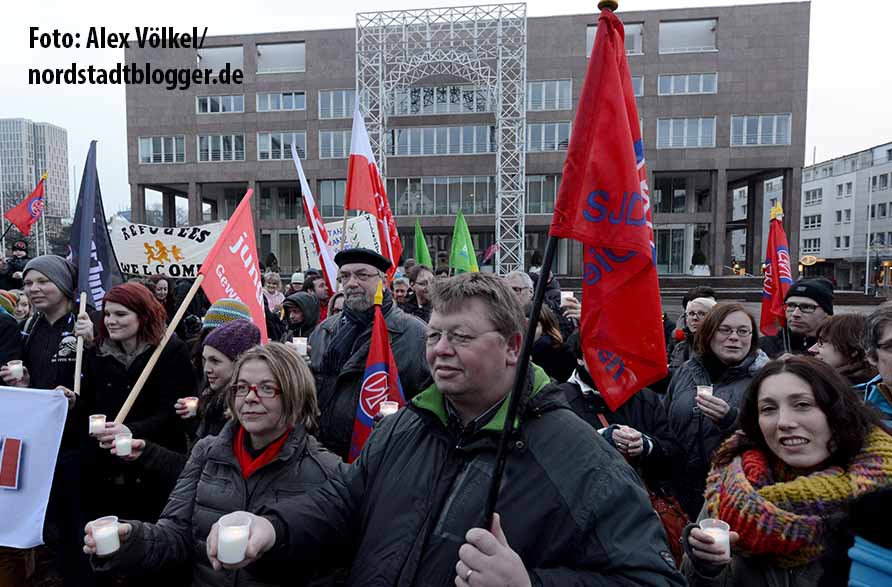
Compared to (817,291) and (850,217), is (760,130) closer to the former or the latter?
(817,291)

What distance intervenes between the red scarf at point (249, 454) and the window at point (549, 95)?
36.2m

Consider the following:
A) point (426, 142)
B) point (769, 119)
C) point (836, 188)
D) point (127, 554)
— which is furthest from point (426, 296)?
point (836, 188)

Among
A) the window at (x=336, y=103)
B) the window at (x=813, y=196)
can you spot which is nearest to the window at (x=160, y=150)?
the window at (x=336, y=103)

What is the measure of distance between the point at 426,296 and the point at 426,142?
102 ft

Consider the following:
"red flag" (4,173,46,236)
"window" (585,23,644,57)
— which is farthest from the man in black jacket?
"window" (585,23,644,57)

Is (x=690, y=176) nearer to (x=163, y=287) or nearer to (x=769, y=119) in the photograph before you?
(x=769, y=119)

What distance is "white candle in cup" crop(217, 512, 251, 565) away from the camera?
5.25ft

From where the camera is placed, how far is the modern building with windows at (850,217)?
57.6 metres

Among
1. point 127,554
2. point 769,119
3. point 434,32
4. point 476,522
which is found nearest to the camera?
A: point 476,522

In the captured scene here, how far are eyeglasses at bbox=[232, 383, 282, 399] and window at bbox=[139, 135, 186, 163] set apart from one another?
41.9 m

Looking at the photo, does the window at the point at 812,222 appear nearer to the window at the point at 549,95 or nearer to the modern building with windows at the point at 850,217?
the modern building with windows at the point at 850,217

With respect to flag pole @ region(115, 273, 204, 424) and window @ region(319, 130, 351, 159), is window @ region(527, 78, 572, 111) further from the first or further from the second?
flag pole @ region(115, 273, 204, 424)

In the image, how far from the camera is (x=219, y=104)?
38875 millimetres

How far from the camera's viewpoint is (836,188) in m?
64.3
